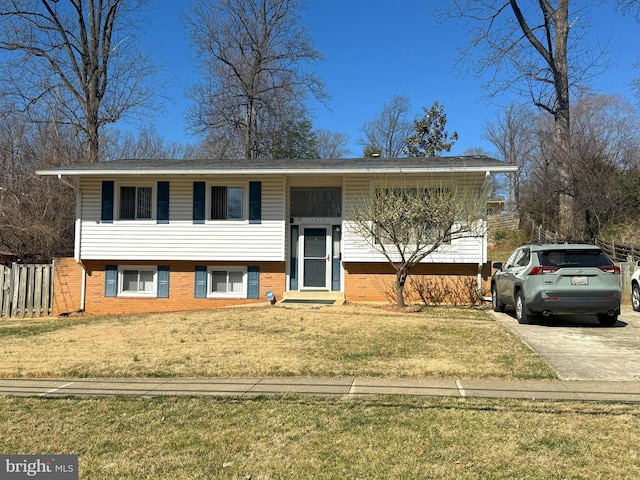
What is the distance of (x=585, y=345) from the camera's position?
26.2 feet

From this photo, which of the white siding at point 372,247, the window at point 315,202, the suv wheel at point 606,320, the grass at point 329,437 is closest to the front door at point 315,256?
the window at point 315,202

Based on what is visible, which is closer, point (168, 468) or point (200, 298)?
point (168, 468)

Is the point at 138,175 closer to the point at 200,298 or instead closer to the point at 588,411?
the point at 200,298

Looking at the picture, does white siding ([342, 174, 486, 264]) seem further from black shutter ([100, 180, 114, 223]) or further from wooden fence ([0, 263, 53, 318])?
wooden fence ([0, 263, 53, 318])

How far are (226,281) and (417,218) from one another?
6265 millimetres

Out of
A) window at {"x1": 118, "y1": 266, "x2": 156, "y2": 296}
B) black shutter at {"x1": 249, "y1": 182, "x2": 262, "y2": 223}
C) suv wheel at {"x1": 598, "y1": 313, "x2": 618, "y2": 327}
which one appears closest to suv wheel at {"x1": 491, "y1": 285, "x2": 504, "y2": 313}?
suv wheel at {"x1": 598, "y1": 313, "x2": 618, "y2": 327}

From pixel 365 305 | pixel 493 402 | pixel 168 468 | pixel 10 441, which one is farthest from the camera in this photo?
pixel 365 305

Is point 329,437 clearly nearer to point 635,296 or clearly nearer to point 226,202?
point 226,202

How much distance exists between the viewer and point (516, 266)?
425 inches

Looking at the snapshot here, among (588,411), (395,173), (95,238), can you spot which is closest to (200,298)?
(95,238)

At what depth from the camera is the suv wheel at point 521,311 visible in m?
9.95

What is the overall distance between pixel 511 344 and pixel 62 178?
44.0ft

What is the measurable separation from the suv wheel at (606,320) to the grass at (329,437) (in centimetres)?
582

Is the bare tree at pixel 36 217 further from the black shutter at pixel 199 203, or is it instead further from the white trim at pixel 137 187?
the black shutter at pixel 199 203
